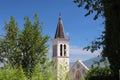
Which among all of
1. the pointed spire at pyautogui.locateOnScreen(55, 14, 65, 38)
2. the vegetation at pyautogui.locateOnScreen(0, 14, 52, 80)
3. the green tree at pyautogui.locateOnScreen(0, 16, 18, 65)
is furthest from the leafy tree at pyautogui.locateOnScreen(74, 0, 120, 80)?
the pointed spire at pyautogui.locateOnScreen(55, 14, 65, 38)

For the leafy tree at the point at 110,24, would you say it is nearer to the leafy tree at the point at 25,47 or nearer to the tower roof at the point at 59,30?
the leafy tree at the point at 25,47

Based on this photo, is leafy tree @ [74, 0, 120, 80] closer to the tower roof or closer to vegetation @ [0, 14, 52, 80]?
vegetation @ [0, 14, 52, 80]

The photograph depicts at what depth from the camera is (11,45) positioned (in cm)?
2894

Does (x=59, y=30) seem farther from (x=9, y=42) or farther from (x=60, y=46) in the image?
(x=9, y=42)

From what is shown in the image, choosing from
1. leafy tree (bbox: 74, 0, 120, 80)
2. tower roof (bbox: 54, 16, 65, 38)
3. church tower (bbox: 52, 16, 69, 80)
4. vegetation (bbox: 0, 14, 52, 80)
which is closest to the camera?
leafy tree (bbox: 74, 0, 120, 80)

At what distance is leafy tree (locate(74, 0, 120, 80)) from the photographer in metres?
12.3

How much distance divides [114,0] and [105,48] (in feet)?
9.58

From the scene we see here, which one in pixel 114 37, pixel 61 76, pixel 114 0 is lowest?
pixel 61 76

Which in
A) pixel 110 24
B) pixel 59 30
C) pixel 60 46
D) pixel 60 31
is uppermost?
pixel 59 30

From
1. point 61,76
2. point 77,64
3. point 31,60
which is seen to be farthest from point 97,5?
point 77,64

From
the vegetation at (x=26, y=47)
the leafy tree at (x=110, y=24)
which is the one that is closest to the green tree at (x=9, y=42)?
the vegetation at (x=26, y=47)

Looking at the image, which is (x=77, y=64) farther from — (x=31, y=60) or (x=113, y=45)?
(x=113, y=45)

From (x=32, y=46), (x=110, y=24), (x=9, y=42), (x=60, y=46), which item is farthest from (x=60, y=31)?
(x=110, y=24)

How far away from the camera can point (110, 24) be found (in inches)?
519
